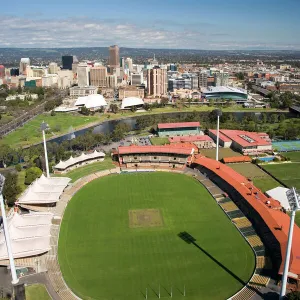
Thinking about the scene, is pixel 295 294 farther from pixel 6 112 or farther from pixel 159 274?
pixel 6 112

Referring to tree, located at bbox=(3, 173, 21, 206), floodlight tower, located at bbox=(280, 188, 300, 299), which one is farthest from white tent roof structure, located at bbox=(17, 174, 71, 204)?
floodlight tower, located at bbox=(280, 188, 300, 299)

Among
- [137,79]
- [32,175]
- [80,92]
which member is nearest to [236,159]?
[32,175]

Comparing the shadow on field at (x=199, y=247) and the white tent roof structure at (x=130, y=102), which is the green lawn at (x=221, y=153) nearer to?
the shadow on field at (x=199, y=247)

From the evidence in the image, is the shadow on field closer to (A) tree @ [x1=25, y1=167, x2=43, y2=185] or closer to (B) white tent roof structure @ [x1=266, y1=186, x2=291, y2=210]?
(B) white tent roof structure @ [x1=266, y1=186, x2=291, y2=210]

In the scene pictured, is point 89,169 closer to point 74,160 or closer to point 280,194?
point 74,160

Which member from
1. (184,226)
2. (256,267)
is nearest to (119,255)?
(184,226)
